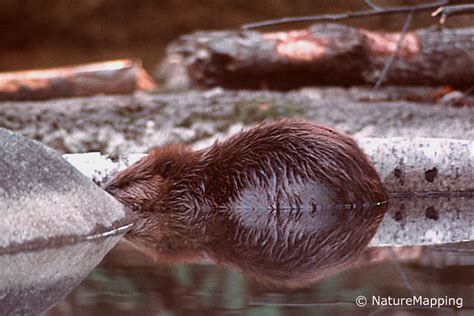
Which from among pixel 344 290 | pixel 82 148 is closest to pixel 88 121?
pixel 82 148

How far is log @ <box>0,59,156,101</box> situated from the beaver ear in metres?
4.13

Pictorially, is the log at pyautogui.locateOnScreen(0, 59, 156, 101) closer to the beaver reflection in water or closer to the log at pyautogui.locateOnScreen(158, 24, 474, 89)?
the log at pyautogui.locateOnScreen(158, 24, 474, 89)

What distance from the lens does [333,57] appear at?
7.21 m

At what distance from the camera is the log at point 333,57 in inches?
282

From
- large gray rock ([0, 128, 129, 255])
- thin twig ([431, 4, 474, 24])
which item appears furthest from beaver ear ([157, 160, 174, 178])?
thin twig ([431, 4, 474, 24])

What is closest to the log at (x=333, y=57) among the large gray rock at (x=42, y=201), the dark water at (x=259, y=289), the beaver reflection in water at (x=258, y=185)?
the beaver reflection in water at (x=258, y=185)

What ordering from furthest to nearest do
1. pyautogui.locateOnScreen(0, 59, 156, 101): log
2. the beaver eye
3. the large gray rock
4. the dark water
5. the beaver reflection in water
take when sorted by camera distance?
pyautogui.locateOnScreen(0, 59, 156, 101): log → the beaver eye → the beaver reflection in water → the large gray rock → the dark water

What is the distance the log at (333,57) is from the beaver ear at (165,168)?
3252 mm

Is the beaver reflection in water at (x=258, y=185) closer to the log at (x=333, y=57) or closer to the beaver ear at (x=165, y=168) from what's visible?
the beaver ear at (x=165, y=168)

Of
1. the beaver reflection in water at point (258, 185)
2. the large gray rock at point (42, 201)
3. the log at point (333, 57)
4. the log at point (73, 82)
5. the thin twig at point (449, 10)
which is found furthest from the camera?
the log at point (73, 82)

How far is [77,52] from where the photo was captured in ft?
36.5

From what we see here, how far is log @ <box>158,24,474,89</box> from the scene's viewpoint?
23.5 ft

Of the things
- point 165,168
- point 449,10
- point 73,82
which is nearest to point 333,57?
point 73,82

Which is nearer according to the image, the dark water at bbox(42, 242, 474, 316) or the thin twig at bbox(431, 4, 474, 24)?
the dark water at bbox(42, 242, 474, 316)
